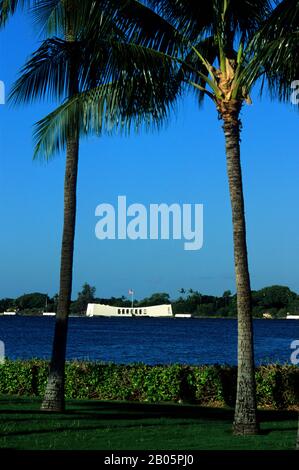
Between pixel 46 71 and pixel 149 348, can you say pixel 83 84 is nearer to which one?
pixel 46 71

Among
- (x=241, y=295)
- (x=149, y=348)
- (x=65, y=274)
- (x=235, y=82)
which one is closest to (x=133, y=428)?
(x=241, y=295)

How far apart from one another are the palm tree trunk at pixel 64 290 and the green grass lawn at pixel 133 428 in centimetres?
56

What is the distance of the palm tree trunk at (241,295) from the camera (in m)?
14.5

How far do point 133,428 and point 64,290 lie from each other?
4.16 meters

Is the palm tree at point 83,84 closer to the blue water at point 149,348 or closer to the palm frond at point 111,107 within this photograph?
the palm frond at point 111,107

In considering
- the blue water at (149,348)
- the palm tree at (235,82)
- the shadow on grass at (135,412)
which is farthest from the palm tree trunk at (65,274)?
the blue water at (149,348)

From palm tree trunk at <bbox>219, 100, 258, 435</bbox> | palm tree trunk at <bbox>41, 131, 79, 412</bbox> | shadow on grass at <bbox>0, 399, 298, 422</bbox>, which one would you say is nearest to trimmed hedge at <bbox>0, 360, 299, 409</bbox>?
shadow on grass at <bbox>0, 399, 298, 422</bbox>

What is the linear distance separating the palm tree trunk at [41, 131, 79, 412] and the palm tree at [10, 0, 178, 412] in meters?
0.02

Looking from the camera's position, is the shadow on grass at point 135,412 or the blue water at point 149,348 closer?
the shadow on grass at point 135,412

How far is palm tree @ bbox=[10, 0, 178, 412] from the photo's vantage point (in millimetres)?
15281

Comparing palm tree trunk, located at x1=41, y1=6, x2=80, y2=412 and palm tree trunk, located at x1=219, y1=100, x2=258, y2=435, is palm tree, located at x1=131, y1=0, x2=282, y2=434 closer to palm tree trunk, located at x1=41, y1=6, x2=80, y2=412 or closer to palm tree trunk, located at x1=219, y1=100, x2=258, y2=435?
palm tree trunk, located at x1=219, y1=100, x2=258, y2=435

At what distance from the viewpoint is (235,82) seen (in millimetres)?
14805

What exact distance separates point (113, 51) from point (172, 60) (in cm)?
118

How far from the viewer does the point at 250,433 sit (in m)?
14.5
